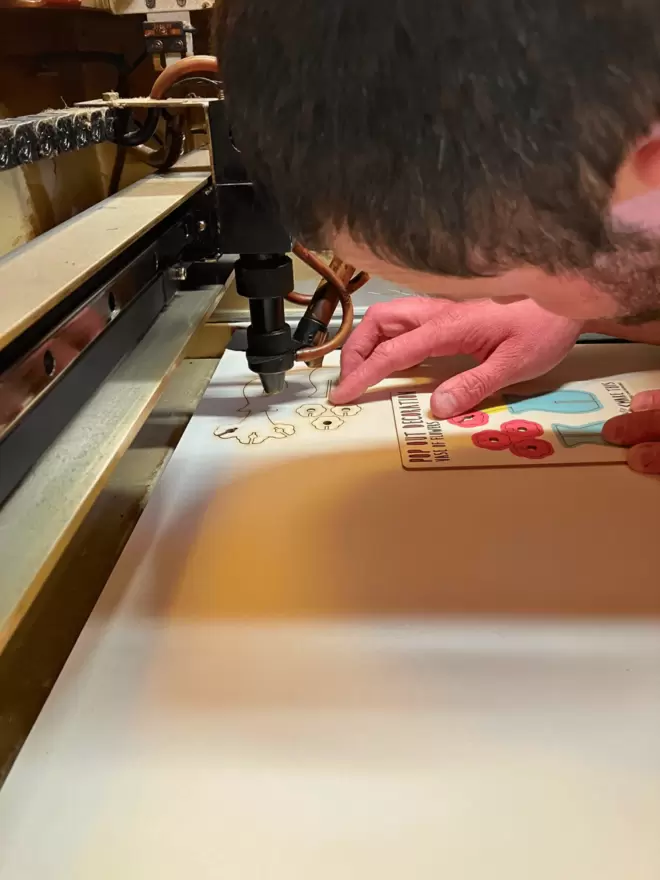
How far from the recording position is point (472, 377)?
0.77 metres

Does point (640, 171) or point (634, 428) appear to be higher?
point (640, 171)

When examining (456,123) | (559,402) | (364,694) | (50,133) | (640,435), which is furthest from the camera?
(559,402)

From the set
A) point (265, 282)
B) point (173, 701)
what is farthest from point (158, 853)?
point (265, 282)

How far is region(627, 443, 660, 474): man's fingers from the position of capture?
66 centimetres

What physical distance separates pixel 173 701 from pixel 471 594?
0.70ft

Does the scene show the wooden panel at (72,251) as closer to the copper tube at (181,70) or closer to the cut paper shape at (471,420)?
the copper tube at (181,70)

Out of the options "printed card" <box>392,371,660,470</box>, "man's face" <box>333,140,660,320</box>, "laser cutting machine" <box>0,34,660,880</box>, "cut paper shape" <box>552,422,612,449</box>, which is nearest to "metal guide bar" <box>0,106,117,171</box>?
"laser cutting machine" <box>0,34,660,880</box>

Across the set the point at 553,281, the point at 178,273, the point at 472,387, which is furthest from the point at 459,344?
the point at 553,281

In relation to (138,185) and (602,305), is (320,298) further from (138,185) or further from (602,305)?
(602,305)

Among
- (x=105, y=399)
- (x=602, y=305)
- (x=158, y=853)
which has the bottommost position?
(x=158, y=853)

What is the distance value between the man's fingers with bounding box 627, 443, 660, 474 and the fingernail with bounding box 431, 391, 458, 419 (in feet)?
0.58

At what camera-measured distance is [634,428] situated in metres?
0.69

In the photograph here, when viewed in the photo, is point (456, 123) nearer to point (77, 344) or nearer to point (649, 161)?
point (649, 161)

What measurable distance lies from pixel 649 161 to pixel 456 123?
3.6 inches
